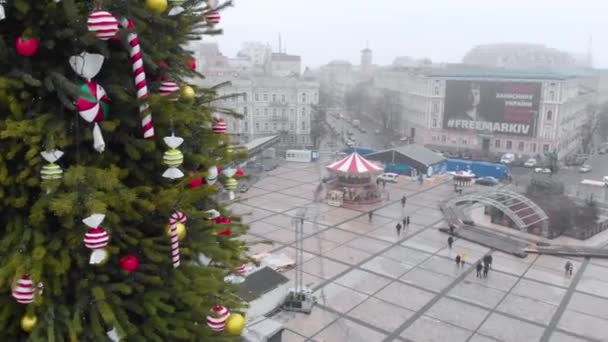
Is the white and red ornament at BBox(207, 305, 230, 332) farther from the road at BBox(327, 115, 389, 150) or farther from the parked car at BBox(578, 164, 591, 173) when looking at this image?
the road at BBox(327, 115, 389, 150)

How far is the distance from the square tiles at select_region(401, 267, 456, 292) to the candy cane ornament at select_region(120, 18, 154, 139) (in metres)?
17.9

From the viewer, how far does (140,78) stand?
4.14 meters

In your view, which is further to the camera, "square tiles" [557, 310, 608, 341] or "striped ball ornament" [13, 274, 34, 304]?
"square tiles" [557, 310, 608, 341]

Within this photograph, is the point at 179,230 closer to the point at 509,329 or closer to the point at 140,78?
the point at 140,78

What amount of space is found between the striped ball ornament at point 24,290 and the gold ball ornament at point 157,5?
248cm

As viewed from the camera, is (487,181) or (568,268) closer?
(568,268)

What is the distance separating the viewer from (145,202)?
162 inches

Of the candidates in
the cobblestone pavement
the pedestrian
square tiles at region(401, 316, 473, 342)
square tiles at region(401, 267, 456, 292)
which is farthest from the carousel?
square tiles at region(401, 316, 473, 342)

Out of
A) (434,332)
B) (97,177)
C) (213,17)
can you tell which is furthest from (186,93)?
(434,332)

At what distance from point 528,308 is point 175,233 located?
17.8 meters

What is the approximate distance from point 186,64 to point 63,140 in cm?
174

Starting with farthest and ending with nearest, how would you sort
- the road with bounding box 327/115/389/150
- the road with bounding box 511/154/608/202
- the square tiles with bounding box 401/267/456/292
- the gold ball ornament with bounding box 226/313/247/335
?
the road with bounding box 327/115/389/150 < the road with bounding box 511/154/608/202 < the square tiles with bounding box 401/267/456/292 < the gold ball ornament with bounding box 226/313/247/335

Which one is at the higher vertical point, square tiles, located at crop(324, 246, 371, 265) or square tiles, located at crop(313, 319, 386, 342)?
square tiles, located at crop(313, 319, 386, 342)

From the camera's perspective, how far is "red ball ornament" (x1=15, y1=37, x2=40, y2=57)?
3723mm
